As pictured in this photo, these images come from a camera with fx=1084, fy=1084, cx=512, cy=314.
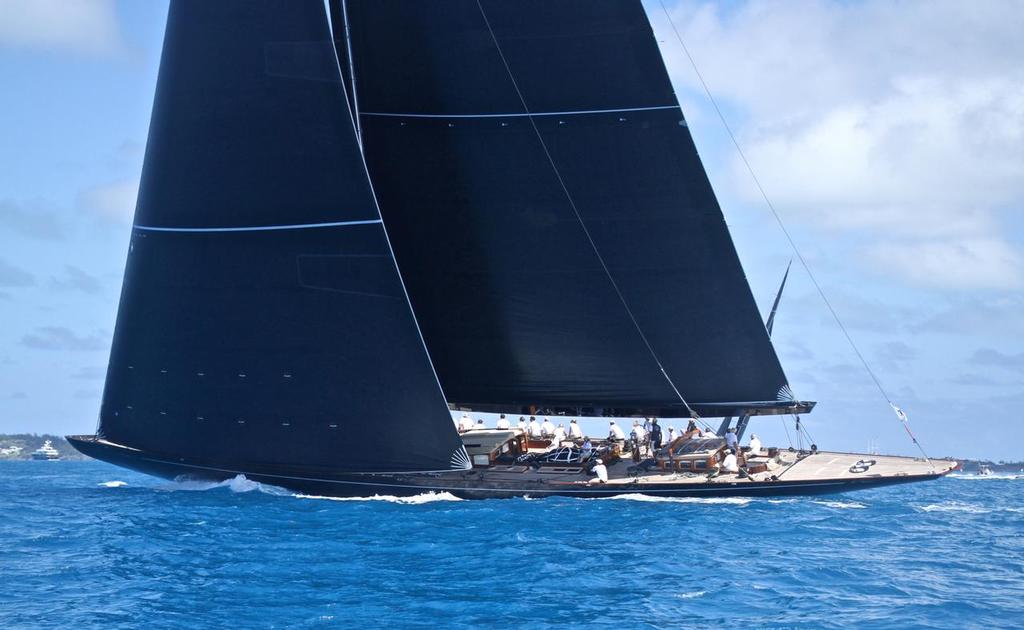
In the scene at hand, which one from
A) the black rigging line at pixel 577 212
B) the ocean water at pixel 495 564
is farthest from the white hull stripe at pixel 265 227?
the ocean water at pixel 495 564

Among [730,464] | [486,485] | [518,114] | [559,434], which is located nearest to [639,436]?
[559,434]

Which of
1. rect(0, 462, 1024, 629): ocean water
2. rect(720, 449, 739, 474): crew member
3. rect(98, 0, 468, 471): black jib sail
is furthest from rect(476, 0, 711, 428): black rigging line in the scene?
rect(98, 0, 468, 471): black jib sail

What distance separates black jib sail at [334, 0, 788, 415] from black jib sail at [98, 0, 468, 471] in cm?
326

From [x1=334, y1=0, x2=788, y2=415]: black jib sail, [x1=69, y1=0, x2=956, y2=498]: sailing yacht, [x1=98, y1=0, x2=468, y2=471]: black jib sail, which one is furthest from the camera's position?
[x1=334, y1=0, x2=788, y2=415]: black jib sail

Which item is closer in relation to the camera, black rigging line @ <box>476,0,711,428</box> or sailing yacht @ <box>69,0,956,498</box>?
sailing yacht @ <box>69,0,956,498</box>

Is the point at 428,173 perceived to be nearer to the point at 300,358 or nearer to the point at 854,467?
the point at 300,358

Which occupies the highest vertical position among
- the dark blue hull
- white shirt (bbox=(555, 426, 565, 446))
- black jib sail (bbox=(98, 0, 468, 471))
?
black jib sail (bbox=(98, 0, 468, 471))

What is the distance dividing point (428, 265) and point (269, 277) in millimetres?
4957

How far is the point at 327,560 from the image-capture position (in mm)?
19078

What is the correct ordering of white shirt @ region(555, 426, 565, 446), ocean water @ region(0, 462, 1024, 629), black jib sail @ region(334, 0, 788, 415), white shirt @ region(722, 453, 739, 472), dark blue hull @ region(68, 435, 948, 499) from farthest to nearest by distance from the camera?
white shirt @ region(555, 426, 565, 446)
black jib sail @ region(334, 0, 788, 415)
white shirt @ region(722, 453, 739, 472)
dark blue hull @ region(68, 435, 948, 499)
ocean water @ region(0, 462, 1024, 629)

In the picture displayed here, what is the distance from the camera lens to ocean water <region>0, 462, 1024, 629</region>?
15344mm

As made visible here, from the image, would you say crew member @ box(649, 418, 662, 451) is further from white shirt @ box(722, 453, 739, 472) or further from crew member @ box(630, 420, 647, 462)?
white shirt @ box(722, 453, 739, 472)

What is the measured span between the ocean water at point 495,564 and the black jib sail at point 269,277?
174 centimetres

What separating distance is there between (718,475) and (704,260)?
551 centimetres
